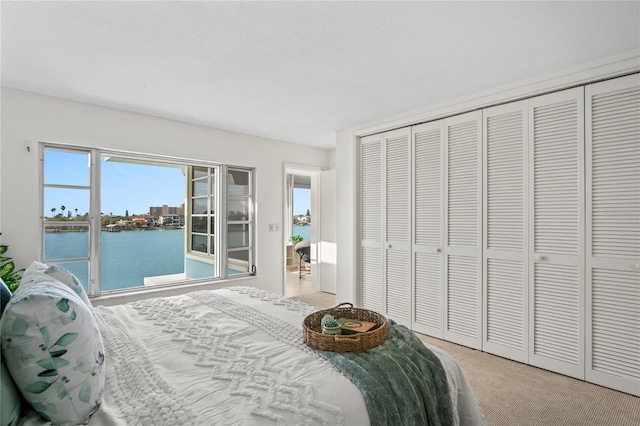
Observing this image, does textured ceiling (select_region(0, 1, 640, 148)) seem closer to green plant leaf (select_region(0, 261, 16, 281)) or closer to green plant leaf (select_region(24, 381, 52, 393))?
green plant leaf (select_region(0, 261, 16, 281))

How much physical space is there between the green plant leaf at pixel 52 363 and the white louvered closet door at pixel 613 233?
11.1 ft

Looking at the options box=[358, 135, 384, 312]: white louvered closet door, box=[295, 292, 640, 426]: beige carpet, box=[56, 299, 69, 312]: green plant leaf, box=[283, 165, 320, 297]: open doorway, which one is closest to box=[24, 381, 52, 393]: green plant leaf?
box=[56, 299, 69, 312]: green plant leaf

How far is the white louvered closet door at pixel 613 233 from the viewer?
8.20ft

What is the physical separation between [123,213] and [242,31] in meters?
4.50

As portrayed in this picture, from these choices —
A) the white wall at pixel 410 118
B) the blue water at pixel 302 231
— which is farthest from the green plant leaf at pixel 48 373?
the blue water at pixel 302 231

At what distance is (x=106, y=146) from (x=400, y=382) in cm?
377

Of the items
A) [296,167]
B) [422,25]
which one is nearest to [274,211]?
[296,167]

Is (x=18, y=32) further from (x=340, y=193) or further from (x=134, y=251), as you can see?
(x=134, y=251)

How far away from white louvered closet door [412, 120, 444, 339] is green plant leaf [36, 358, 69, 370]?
3.30 m

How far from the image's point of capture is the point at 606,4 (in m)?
1.94

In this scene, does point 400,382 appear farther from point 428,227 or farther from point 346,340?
point 428,227

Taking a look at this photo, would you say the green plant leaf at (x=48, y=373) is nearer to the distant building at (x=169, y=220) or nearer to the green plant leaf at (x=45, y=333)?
the green plant leaf at (x=45, y=333)

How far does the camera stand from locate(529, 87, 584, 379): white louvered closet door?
273cm

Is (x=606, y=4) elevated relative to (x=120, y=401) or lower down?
elevated
